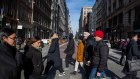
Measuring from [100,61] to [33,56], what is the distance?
165 cm

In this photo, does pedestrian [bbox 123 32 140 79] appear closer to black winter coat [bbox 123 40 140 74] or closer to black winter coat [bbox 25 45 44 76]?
black winter coat [bbox 123 40 140 74]

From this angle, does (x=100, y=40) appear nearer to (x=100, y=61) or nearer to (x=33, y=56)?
(x=100, y=61)

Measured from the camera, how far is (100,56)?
7.15 meters

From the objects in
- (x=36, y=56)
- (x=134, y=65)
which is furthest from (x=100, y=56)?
(x=36, y=56)

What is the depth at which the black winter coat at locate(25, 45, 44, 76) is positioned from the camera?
628 centimetres

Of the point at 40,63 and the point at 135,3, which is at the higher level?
the point at 135,3

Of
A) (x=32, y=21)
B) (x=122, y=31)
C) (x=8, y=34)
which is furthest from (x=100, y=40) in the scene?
(x=32, y=21)

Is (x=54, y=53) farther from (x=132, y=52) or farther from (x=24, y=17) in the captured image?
(x=24, y=17)

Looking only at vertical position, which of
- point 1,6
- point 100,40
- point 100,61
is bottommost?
point 100,61

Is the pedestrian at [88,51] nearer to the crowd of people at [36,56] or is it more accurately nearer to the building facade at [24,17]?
the crowd of people at [36,56]

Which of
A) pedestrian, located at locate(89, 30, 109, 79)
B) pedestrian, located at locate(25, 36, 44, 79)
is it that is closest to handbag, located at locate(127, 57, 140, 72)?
pedestrian, located at locate(89, 30, 109, 79)

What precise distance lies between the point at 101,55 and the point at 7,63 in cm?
419

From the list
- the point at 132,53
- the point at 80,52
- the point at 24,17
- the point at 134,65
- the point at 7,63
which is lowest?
the point at 134,65

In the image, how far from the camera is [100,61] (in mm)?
7113
